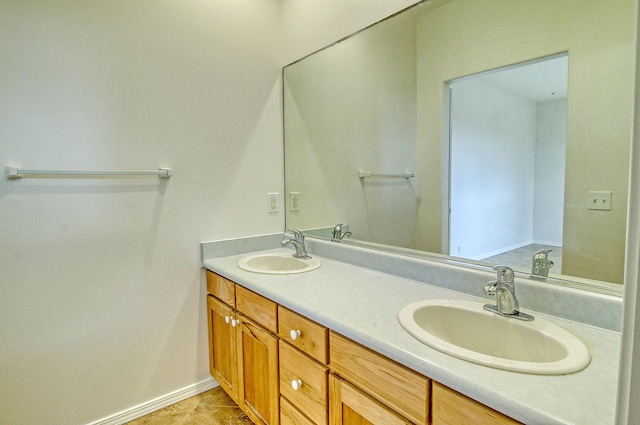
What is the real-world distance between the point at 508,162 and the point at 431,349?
930 mm

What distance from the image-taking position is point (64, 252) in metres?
1.47

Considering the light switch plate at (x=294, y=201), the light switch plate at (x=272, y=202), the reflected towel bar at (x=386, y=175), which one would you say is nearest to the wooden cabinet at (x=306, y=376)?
the light switch plate at (x=272, y=202)

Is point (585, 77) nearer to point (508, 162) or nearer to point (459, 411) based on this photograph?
point (508, 162)

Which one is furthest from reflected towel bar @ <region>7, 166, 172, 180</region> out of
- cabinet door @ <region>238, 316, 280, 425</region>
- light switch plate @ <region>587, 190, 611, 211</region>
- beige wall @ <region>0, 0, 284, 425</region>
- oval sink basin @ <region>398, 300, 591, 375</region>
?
light switch plate @ <region>587, 190, 611, 211</region>

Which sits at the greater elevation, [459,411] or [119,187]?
[119,187]

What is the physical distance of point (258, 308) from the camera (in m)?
1.42

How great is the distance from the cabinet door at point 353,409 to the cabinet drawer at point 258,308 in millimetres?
360

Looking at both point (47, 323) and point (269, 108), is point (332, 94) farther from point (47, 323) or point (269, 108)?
point (47, 323)

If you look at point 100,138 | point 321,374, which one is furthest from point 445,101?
point 100,138

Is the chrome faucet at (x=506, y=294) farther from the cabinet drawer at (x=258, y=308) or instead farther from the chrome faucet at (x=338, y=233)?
the chrome faucet at (x=338, y=233)

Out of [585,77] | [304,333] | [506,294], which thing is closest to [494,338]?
[506,294]

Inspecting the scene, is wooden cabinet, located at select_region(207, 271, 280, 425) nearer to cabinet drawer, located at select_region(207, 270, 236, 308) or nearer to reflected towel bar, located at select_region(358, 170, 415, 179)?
cabinet drawer, located at select_region(207, 270, 236, 308)

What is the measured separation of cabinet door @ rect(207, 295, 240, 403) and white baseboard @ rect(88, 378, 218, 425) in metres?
0.10

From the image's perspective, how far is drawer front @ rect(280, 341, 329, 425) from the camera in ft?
3.59
